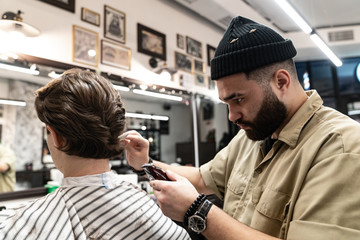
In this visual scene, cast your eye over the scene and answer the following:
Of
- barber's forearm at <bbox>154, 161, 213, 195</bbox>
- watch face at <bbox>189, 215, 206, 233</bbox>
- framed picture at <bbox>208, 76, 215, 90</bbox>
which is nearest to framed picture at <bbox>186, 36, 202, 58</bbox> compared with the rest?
framed picture at <bbox>208, 76, 215, 90</bbox>

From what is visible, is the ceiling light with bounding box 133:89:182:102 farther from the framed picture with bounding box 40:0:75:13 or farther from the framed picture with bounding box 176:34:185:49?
the framed picture with bounding box 40:0:75:13

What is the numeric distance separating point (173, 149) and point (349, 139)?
9.39 feet

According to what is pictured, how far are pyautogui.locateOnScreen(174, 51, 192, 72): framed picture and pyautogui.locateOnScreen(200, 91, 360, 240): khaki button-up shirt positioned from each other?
2.70 m

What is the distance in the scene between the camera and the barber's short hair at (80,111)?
997 millimetres

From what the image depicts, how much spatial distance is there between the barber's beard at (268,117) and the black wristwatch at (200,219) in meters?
0.42

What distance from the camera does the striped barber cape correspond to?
0.87 m

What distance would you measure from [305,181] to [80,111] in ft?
2.83

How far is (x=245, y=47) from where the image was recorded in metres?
1.08

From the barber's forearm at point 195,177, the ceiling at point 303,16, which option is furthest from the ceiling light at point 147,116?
the ceiling at point 303,16

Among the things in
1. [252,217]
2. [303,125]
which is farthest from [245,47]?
[252,217]

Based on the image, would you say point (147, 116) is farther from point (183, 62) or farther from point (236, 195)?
point (236, 195)

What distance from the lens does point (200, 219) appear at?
904mm

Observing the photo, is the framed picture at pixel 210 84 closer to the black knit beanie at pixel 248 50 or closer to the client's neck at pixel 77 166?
the black knit beanie at pixel 248 50

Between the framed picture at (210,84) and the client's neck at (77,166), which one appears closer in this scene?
the client's neck at (77,166)
